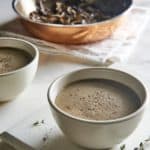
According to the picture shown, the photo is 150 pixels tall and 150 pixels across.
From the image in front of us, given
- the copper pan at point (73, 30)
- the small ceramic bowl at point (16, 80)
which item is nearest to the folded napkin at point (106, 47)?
the copper pan at point (73, 30)

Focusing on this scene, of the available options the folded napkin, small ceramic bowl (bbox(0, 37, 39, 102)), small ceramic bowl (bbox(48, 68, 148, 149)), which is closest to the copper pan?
the folded napkin

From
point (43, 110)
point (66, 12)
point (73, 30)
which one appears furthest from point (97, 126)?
point (66, 12)

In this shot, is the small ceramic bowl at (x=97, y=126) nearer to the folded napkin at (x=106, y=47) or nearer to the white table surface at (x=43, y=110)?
the white table surface at (x=43, y=110)

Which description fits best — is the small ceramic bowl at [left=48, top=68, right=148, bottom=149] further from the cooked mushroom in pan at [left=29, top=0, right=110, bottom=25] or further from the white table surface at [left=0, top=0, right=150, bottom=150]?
the cooked mushroom in pan at [left=29, top=0, right=110, bottom=25]

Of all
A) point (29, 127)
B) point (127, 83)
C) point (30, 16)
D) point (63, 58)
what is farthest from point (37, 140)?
Result: point (30, 16)

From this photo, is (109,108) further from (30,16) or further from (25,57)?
(30,16)

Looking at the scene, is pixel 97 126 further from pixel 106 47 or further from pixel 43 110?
pixel 106 47
